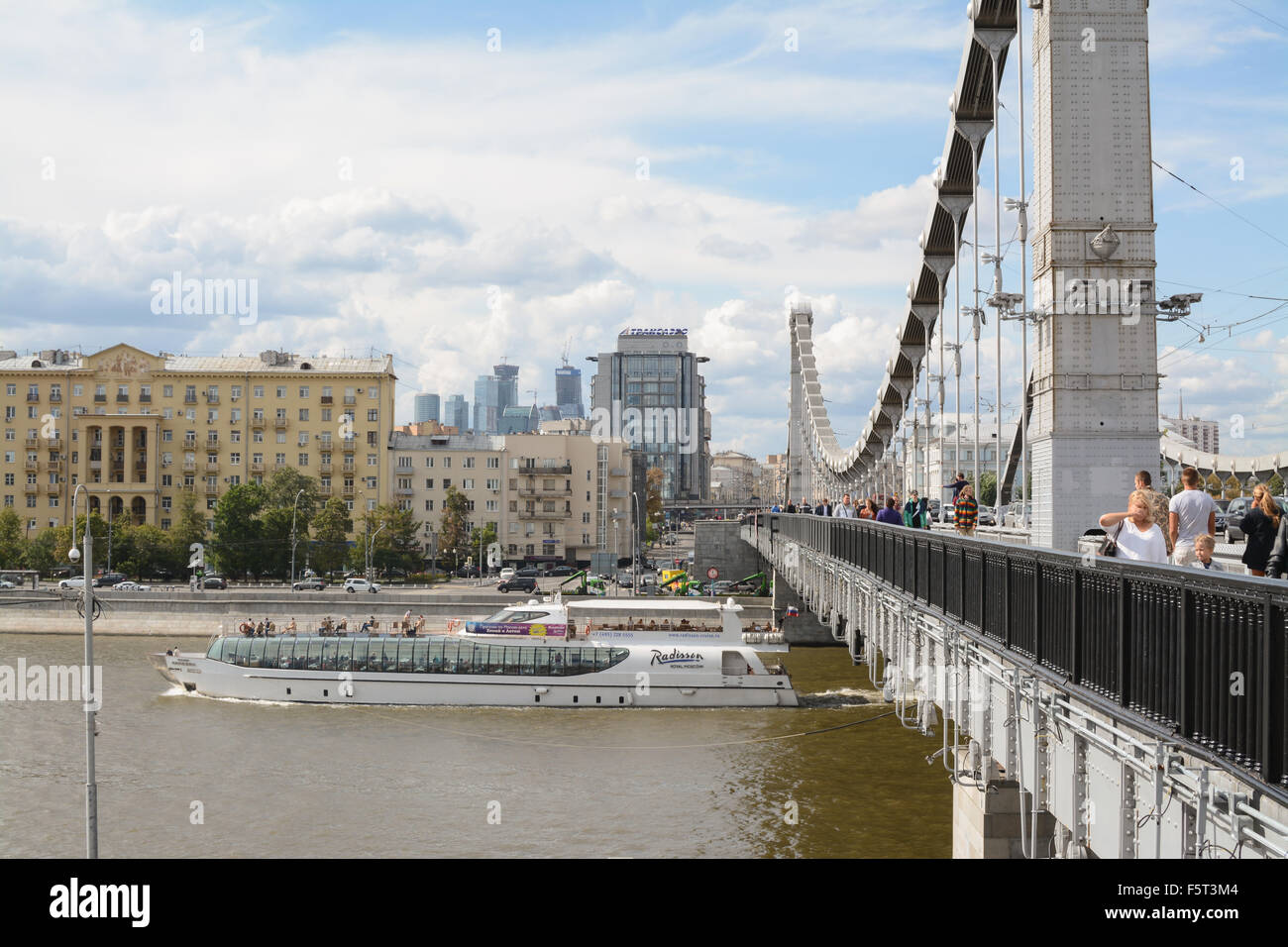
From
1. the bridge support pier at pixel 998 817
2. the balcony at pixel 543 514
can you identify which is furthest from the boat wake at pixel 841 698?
the balcony at pixel 543 514

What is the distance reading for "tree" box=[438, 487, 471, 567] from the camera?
85.7m

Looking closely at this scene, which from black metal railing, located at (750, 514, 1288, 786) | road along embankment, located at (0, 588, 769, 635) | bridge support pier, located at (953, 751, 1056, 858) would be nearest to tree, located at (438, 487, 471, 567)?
road along embankment, located at (0, 588, 769, 635)

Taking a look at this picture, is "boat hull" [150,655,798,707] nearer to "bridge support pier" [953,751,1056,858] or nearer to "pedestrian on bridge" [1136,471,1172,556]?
"bridge support pier" [953,751,1056,858]

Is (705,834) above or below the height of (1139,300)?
below

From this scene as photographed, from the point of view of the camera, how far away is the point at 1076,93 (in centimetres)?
1916

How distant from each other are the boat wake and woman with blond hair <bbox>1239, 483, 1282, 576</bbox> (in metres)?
28.4

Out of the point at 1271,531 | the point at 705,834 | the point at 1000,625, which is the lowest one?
the point at 705,834

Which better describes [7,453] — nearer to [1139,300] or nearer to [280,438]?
[280,438]

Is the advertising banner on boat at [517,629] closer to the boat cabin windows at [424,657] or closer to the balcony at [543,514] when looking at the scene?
the boat cabin windows at [424,657]

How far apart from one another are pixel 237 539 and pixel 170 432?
48.8ft

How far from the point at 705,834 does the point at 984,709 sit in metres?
12.4

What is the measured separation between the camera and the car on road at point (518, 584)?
70.1 m
